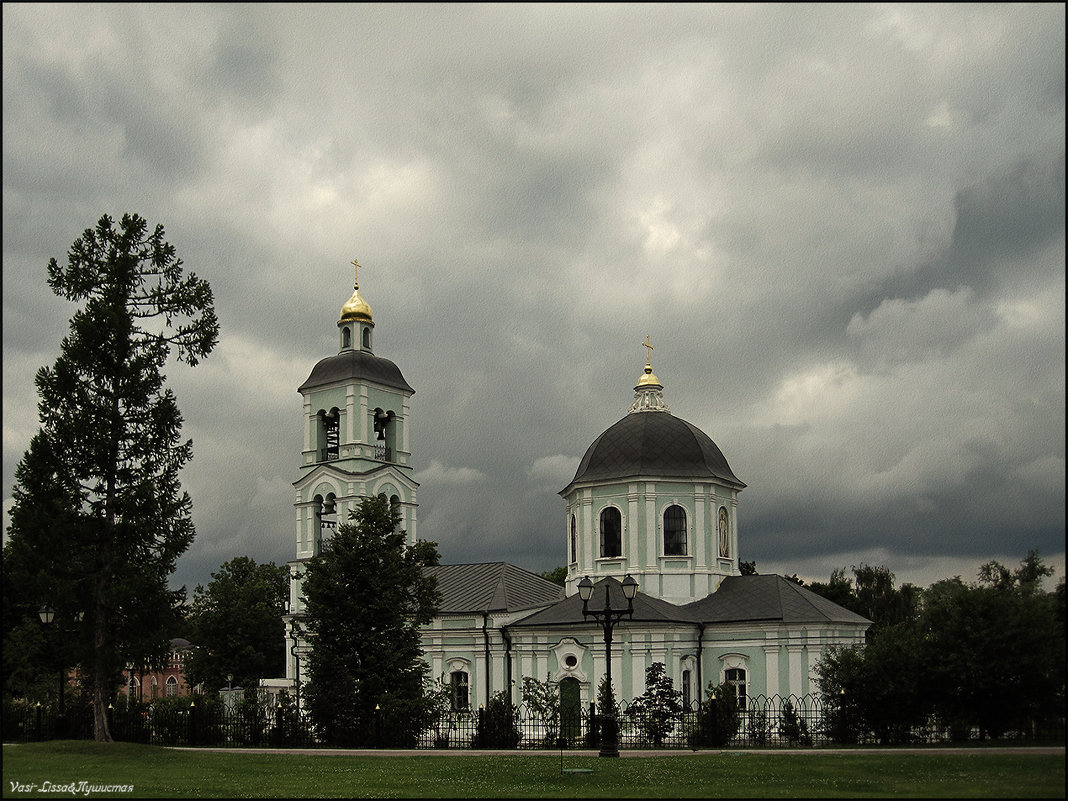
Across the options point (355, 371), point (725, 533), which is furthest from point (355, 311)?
point (725, 533)

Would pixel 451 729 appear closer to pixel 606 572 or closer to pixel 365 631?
pixel 365 631

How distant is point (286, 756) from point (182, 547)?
6.89 meters

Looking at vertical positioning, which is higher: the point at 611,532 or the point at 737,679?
the point at 611,532

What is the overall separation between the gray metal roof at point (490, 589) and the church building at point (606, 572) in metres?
0.10

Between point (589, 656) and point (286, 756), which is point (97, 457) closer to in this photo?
point (286, 756)

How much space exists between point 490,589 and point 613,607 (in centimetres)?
831

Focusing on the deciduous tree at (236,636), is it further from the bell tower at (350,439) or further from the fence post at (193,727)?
the fence post at (193,727)

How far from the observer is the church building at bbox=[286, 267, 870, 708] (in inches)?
1594

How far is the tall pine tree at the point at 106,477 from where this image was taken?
2941 cm

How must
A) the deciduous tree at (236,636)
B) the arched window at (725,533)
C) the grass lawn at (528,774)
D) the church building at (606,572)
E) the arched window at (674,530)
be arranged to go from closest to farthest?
the grass lawn at (528,774) < the church building at (606,572) < the arched window at (674,530) < the arched window at (725,533) < the deciduous tree at (236,636)

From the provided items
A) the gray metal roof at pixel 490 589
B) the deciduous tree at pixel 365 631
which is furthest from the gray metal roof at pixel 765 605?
the deciduous tree at pixel 365 631

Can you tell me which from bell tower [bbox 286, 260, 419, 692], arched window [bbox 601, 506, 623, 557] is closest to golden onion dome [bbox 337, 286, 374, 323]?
bell tower [bbox 286, 260, 419, 692]

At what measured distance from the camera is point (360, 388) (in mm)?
49781

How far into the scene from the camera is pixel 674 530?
145 feet
